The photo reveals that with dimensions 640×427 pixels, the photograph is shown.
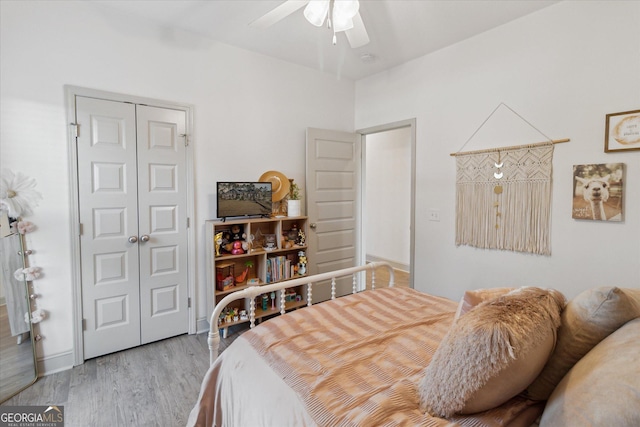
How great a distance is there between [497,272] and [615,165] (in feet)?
3.78

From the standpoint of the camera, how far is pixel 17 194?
6.93 feet

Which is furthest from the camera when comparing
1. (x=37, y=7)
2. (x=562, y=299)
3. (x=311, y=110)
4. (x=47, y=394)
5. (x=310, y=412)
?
(x=311, y=110)

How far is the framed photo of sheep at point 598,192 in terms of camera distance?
2.08 metres

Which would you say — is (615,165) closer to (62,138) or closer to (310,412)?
(310,412)

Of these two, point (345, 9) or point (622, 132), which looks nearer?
point (345, 9)

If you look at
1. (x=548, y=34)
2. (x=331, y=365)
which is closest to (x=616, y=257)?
(x=548, y=34)

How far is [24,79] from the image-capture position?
217cm

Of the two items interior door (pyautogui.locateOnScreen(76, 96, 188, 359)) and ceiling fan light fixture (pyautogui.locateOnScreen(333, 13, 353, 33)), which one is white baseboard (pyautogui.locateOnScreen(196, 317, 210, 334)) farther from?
ceiling fan light fixture (pyautogui.locateOnScreen(333, 13, 353, 33))

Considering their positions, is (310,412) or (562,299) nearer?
(310,412)

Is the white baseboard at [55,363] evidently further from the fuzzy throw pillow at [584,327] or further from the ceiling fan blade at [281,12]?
the fuzzy throw pillow at [584,327]

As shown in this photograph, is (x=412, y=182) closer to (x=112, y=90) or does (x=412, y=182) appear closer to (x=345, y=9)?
(x=345, y=9)

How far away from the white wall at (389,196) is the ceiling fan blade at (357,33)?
3097mm

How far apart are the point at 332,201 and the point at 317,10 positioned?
2274 millimetres

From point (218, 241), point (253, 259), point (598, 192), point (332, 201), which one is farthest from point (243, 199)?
point (598, 192)
